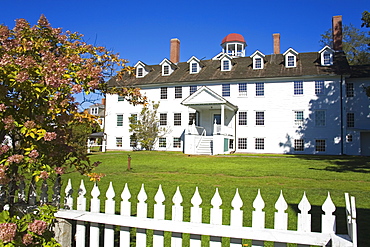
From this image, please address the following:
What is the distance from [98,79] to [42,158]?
43.1 inches

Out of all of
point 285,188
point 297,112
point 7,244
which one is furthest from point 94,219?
point 297,112

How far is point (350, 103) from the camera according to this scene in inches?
1171

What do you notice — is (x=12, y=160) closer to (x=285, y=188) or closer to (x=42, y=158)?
(x=42, y=158)

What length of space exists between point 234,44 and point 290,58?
37.5ft

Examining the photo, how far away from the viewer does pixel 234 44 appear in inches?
1642

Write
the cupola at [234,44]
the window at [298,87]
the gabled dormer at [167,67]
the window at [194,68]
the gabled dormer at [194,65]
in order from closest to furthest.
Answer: the window at [298,87], the gabled dormer at [194,65], the window at [194,68], the gabled dormer at [167,67], the cupola at [234,44]

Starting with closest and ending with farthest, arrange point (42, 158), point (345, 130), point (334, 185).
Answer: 1. point (42, 158)
2. point (334, 185)
3. point (345, 130)

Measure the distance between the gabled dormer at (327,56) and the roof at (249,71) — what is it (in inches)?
19.4

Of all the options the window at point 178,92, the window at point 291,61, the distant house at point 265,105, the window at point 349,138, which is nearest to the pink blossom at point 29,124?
the distant house at point 265,105

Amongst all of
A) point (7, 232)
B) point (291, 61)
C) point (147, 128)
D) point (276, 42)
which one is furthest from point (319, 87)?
point (7, 232)

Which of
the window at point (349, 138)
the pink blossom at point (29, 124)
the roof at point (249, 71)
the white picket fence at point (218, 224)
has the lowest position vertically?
the white picket fence at point (218, 224)

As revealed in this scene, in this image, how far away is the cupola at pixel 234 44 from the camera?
4124 centimetres

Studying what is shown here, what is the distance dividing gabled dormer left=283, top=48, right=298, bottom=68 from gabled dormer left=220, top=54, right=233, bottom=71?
564 centimetres

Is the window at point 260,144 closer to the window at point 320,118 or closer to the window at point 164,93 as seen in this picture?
the window at point 320,118
